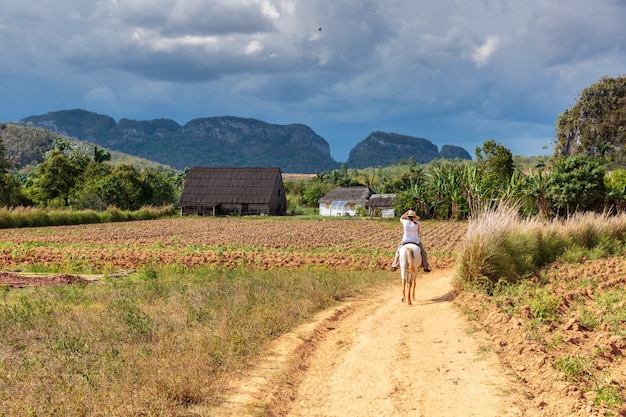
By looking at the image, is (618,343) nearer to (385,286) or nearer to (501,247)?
(501,247)

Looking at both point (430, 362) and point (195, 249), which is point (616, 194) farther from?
point (430, 362)

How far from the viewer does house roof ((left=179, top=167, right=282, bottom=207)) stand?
6147 cm

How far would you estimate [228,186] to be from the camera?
63.9 meters

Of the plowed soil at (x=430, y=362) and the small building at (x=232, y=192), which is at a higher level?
the small building at (x=232, y=192)

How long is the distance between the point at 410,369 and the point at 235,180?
5916 centimetres

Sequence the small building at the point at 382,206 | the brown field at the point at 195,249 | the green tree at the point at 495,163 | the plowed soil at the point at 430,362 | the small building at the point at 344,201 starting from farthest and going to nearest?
the small building at the point at 344,201
the small building at the point at 382,206
the green tree at the point at 495,163
the brown field at the point at 195,249
the plowed soil at the point at 430,362

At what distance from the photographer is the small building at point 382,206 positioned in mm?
61094

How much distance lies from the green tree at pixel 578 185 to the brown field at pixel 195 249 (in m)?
9.64

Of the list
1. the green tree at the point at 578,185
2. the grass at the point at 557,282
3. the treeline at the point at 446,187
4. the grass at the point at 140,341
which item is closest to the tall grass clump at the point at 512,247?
the grass at the point at 557,282

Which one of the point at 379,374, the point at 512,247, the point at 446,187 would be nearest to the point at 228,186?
the point at 446,187

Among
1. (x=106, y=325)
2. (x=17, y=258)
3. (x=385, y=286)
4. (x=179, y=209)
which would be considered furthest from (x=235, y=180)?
(x=106, y=325)

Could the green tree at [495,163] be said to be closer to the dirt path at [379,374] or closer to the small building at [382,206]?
the small building at [382,206]

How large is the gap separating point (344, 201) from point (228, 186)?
15.0 m

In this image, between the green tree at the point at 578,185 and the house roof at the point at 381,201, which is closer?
the green tree at the point at 578,185
